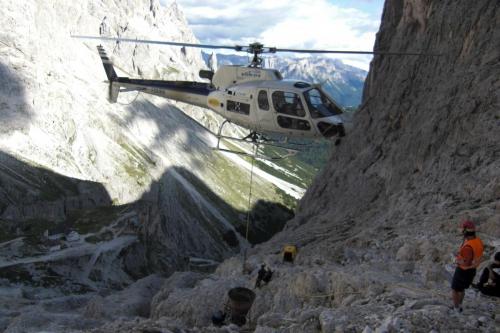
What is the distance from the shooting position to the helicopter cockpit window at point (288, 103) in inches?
827

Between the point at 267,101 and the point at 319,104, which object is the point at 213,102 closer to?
the point at 267,101

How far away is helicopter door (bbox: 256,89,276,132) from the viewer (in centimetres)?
2203

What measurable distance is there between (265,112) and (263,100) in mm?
603

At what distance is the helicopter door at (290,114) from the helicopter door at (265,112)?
0.95 ft

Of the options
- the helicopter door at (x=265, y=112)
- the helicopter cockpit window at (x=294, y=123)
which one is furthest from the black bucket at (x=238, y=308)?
the helicopter door at (x=265, y=112)

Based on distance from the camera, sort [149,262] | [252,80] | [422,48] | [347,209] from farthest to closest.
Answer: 1. [149,262]
2. [422,48]
3. [347,209]
4. [252,80]

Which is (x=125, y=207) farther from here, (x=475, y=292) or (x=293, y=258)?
(x=475, y=292)

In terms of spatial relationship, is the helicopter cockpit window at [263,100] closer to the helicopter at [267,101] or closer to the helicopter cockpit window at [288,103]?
the helicopter at [267,101]

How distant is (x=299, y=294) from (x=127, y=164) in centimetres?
8443

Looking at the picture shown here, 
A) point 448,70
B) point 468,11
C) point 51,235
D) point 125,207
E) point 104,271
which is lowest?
point 104,271

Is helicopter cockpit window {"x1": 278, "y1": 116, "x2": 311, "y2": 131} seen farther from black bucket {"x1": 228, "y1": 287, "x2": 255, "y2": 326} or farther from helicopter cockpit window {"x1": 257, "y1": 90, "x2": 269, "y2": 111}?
black bucket {"x1": 228, "y1": 287, "x2": 255, "y2": 326}

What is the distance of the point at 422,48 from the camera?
32594mm

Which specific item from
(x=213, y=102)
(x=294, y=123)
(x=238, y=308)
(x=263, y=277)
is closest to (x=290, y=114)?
(x=294, y=123)

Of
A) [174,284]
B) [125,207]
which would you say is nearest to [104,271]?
[125,207]
